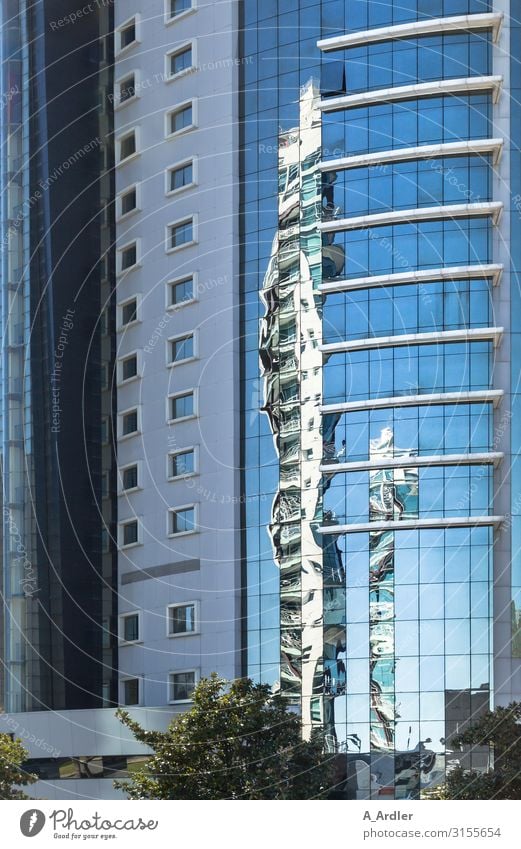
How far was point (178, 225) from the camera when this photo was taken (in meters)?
15.4

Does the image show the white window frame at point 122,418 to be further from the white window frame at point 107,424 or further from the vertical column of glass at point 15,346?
the vertical column of glass at point 15,346

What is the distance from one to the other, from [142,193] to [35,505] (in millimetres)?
3953

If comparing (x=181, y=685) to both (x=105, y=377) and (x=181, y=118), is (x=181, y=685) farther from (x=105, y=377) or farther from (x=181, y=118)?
(x=181, y=118)

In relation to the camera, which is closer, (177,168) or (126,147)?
(177,168)

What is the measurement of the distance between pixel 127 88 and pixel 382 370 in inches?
178

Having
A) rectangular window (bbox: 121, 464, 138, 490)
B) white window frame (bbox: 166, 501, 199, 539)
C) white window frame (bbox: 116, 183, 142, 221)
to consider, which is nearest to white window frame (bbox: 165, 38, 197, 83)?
white window frame (bbox: 116, 183, 142, 221)

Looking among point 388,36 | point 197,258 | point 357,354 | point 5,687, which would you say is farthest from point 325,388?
point 5,687

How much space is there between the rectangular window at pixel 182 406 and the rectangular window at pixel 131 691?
3024 mm

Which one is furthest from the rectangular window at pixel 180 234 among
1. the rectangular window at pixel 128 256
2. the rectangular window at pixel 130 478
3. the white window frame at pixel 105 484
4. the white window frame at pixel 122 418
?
the white window frame at pixel 105 484

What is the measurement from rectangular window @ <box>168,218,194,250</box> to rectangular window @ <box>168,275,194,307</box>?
42 centimetres

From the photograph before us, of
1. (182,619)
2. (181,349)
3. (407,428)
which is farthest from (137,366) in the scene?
(407,428)

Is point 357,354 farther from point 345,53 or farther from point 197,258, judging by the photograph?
point 345,53

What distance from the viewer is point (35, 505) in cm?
1606

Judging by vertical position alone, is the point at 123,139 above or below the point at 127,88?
below
